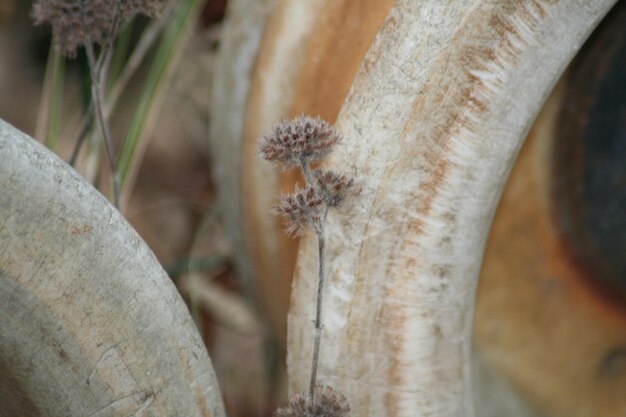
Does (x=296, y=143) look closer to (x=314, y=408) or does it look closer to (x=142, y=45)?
(x=314, y=408)

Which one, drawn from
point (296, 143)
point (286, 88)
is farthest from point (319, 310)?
point (286, 88)

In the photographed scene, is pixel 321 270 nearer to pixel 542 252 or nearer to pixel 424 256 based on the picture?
pixel 424 256

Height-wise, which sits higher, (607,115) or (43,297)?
(607,115)

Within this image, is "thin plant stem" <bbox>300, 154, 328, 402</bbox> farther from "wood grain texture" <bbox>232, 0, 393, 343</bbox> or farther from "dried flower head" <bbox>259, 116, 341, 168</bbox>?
"wood grain texture" <bbox>232, 0, 393, 343</bbox>

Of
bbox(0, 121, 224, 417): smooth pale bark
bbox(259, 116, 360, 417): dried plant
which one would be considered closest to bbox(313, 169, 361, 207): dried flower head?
bbox(259, 116, 360, 417): dried plant

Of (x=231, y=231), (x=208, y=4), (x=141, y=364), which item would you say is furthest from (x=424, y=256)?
(x=208, y=4)

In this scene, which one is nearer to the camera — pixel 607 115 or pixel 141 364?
pixel 141 364

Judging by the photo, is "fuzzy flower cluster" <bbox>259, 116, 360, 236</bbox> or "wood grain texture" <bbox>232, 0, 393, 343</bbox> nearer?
"fuzzy flower cluster" <bbox>259, 116, 360, 236</bbox>
